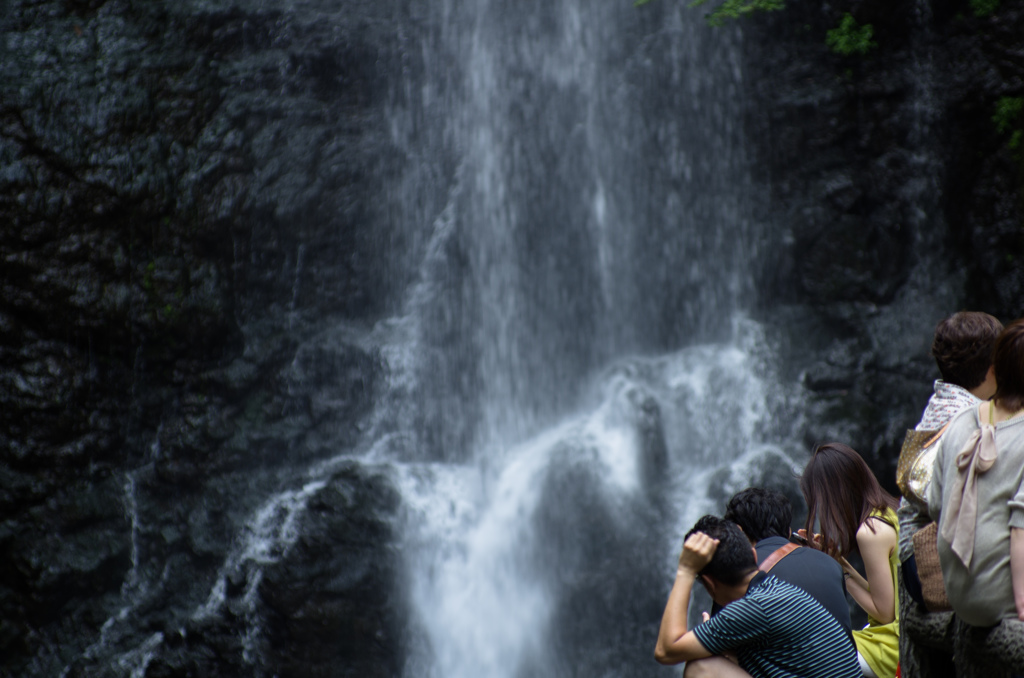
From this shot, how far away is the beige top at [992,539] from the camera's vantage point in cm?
236

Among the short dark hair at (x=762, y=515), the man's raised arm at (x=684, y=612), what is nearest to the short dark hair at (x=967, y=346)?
the short dark hair at (x=762, y=515)

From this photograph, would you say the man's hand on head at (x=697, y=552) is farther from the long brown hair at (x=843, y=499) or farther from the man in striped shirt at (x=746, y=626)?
the long brown hair at (x=843, y=499)

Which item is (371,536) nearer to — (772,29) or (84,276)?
(84,276)

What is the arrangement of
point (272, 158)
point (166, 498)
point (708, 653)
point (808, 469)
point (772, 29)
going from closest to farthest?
point (708, 653), point (808, 469), point (166, 498), point (272, 158), point (772, 29)

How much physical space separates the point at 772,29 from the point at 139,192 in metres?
7.80

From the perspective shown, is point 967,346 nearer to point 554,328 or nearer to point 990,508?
point 990,508

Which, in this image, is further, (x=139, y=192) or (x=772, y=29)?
(x=772, y=29)

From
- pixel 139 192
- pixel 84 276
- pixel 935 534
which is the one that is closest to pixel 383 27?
pixel 139 192

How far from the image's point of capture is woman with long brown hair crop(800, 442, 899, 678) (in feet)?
10.7

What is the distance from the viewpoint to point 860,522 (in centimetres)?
329

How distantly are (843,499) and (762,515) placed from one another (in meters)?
0.40

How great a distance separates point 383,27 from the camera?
33.9 feet

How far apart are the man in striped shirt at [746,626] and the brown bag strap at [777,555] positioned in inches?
8.5

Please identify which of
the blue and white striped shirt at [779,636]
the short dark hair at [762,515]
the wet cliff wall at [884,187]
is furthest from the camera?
the wet cliff wall at [884,187]
